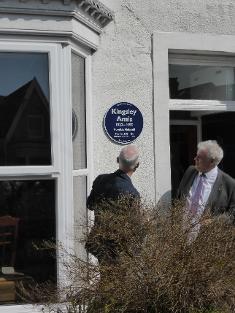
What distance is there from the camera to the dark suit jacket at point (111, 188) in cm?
463

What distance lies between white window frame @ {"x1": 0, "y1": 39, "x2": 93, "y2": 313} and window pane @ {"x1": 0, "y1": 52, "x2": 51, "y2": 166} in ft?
0.18

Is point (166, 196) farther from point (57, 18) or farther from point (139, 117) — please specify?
point (57, 18)

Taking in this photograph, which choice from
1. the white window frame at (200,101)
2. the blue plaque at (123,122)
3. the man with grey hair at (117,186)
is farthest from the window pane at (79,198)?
the white window frame at (200,101)

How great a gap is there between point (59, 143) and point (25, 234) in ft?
2.67

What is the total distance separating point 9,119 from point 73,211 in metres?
0.96

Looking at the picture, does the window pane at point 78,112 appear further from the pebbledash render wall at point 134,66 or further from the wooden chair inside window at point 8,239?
the wooden chair inside window at point 8,239

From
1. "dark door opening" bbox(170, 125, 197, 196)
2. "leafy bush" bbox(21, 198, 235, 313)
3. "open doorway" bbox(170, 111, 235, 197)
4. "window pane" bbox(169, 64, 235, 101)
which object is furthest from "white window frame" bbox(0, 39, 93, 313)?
"dark door opening" bbox(170, 125, 197, 196)

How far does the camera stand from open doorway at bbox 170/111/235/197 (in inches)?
274

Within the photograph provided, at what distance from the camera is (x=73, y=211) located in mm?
5320

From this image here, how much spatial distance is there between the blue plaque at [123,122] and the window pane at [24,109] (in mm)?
859

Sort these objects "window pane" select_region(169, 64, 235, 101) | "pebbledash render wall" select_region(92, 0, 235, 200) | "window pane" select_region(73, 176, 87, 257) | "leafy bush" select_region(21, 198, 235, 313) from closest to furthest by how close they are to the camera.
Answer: "leafy bush" select_region(21, 198, 235, 313) < "window pane" select_region(73, 176, 87, 257) < "pebbledash render wall" select_region(92, 0, 235, 200) < "window pane" select_region(169, 64, 235, 101)

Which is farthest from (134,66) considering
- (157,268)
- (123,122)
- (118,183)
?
(157,268)

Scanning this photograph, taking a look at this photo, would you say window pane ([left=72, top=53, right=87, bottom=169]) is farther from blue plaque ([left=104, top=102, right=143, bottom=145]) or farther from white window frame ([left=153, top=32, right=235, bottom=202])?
white window frame ([left=153, top=32, right=235, bottom=202])

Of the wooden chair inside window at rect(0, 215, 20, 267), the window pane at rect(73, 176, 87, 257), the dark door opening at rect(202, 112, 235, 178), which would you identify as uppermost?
the dark door opening at rect(202, 112, 235, 178)
